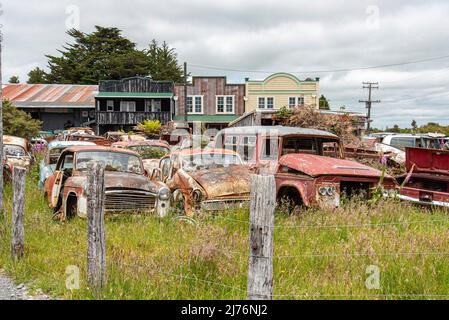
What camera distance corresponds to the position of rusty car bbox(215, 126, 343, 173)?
9.48 meters

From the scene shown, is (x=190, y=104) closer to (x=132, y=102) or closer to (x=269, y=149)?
(x=132, y=102)

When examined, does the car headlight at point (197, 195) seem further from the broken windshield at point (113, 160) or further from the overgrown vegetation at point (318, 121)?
the overgrown vegetation at point (318, 121)

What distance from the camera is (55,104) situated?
42125 millimetres

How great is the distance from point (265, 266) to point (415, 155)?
739cm

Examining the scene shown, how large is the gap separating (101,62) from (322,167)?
54.1m

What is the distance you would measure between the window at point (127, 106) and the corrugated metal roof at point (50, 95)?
290cm

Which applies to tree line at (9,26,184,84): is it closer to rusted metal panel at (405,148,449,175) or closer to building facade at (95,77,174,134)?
building facade at (95,77,174,134)

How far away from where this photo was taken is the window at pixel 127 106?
4216 cm

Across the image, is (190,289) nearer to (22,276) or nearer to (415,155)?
(22,276)

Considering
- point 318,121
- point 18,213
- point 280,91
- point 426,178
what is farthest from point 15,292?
point 280,91

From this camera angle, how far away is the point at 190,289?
15.2ft

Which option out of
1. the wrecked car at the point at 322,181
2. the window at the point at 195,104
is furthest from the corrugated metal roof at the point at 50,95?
the wrecked car at the point at 322,181

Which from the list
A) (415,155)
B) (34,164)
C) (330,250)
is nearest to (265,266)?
(330,250)

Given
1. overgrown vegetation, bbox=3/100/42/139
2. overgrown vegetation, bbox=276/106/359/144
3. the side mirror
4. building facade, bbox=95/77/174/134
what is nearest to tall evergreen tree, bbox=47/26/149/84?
building facade, bbox=95/77/174/134
